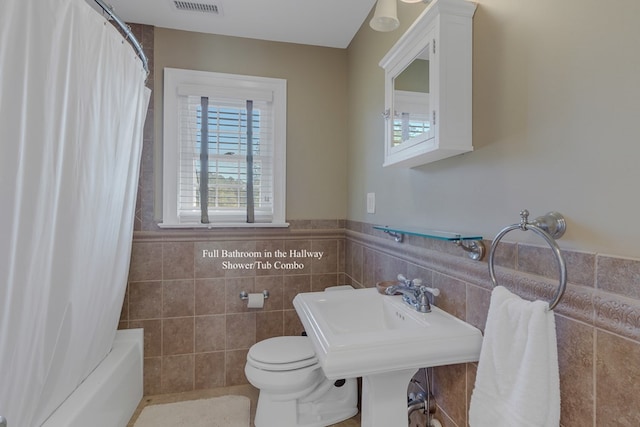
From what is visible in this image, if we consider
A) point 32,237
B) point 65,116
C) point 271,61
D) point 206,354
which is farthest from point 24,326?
point 271,61

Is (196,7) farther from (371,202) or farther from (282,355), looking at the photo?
(282,355)

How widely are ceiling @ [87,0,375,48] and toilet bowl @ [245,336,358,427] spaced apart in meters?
1.95

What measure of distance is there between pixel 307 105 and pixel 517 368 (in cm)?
203

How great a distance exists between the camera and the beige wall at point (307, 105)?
2.23 meters

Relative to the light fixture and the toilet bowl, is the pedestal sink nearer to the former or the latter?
the toilet bowl

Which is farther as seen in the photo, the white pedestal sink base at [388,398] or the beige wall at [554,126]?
the white pedestal sink base at [388,398]

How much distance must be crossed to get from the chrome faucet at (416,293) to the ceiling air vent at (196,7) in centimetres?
185

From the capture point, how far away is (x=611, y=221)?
2.31ft

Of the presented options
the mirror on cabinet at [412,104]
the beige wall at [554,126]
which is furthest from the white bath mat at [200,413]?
the mirror on cabinet at [412,104]

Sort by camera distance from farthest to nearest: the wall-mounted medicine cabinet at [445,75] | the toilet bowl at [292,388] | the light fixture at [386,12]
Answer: the toilet bowl at [292,388] → the light fixture at [386,12] → the wall-mounted medicine cabinet at [445,75]

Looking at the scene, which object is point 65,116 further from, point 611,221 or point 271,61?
point 611,221

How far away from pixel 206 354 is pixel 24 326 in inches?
51.4

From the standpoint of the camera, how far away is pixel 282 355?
1717mm

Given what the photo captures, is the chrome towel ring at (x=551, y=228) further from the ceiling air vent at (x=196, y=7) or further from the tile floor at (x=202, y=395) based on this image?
the ceiling air vent at (x=196, y=7)
